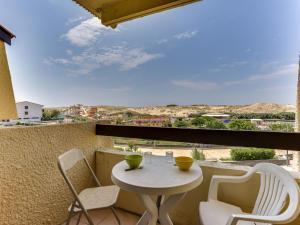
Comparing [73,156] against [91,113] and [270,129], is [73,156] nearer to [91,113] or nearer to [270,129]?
[91,113]

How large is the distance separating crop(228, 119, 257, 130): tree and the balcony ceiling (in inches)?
53.8

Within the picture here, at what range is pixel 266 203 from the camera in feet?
4.54

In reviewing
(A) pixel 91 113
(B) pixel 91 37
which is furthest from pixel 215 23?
(A) pixel 91 113

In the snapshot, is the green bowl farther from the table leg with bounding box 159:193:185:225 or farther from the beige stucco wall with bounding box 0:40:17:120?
A: the beige stucco wall with bounding box 0:40:17:120

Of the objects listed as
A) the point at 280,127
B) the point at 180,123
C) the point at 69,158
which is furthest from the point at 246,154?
the point at 69,158

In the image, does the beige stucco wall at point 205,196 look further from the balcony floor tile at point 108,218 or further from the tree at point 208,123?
the tree at point 208,123

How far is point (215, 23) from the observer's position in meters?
6.25

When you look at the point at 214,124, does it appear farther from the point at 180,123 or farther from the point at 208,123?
the point at 180,123

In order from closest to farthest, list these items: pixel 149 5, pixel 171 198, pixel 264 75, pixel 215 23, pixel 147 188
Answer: pixel 147 188
pixel 171 198
pixel 149 5
pixel 264 75
pixel 215 23

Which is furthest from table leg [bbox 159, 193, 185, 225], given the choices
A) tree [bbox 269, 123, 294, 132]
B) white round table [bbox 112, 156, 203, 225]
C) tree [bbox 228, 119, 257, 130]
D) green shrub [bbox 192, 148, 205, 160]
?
tree [bbox 269, 123, 294, 132]

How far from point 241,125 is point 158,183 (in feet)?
3.90

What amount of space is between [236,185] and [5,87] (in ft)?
17.8

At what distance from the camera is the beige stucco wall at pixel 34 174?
1.62 m

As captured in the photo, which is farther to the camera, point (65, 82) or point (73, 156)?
point (65, 82)
